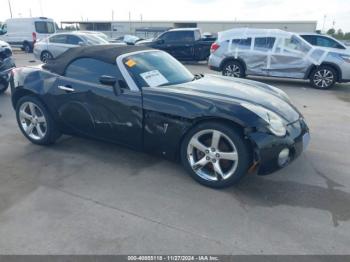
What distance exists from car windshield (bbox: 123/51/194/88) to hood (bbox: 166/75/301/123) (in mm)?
195

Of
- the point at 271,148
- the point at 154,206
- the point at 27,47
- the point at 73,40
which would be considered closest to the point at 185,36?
the point at 73,40

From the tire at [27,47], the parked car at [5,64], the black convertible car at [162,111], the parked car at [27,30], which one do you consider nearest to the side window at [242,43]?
the black convertible car at [162,111]

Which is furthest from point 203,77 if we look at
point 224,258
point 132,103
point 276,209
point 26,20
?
point 26,20

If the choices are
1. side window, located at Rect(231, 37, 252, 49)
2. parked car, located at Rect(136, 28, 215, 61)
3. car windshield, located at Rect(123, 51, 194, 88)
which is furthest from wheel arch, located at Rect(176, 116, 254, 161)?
parked car, located at Rect(136, 28, 215, 61)

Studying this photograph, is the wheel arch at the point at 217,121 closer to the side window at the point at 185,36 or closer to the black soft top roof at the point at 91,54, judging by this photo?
the black soft top roof at the point at 91,54

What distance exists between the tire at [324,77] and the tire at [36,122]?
8.05 m

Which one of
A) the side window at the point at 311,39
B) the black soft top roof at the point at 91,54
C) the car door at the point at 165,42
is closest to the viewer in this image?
the black soft top roof at the point at 91,54

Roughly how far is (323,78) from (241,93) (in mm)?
6932

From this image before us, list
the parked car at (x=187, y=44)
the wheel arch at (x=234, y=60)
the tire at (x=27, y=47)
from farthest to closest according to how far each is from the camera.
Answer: the tire at (x=27, y=47)
the parked car at (x=187, y=44)
the wheel arch at (x=234, y=60)

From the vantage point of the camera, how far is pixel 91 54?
13.2ft

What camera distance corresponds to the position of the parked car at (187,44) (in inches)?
599

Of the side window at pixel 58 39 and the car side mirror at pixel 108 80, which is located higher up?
the car side mirror at pixel 108 80

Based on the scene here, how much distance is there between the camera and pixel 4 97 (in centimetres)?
777

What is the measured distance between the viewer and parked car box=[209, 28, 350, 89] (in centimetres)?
936
